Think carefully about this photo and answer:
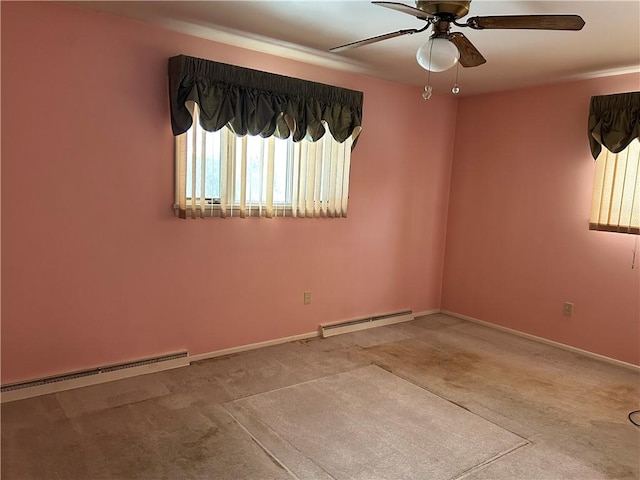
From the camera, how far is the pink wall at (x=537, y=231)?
3.94 m

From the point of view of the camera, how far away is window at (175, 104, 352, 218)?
3.31m

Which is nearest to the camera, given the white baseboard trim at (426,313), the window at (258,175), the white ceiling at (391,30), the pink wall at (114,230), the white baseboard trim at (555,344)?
the white ceiling at (391,30)

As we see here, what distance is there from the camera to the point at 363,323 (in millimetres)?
4516

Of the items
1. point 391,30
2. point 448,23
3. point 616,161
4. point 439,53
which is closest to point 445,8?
point 448,23

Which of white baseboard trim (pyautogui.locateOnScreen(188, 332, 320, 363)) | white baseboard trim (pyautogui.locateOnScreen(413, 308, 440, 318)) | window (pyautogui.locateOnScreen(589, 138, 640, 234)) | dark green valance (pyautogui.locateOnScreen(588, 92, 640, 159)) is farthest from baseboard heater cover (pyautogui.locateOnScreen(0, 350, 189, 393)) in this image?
dark green valance (pyautogui.locateOnScreen(588, 92, 640, 159))

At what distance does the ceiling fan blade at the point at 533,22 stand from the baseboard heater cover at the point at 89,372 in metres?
2.83

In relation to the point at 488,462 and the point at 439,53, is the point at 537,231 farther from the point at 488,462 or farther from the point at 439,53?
the point at 439,53

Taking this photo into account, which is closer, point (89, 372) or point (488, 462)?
point (488, 462)

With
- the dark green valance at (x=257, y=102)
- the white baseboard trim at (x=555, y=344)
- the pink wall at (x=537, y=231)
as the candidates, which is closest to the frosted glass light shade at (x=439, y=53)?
the dark green valance at (x=257, y=102)

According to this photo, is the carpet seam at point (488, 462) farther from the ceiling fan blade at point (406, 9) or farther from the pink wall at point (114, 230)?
the ceiling fan blade at point (406, 9)

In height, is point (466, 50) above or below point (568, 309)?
above

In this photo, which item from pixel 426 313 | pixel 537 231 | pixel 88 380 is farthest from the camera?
pixel 426 313

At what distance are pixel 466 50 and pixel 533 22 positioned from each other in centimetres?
44

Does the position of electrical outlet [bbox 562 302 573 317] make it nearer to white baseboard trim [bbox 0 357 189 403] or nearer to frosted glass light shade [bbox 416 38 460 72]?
frosted glass light shade [bbox 416 38 460 72]
